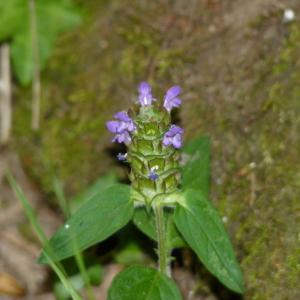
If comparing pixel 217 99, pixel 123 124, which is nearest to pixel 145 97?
pixel 123 124

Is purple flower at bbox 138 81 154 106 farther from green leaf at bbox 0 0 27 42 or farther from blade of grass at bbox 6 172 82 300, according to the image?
green leaf at bbox 0 0 27 42

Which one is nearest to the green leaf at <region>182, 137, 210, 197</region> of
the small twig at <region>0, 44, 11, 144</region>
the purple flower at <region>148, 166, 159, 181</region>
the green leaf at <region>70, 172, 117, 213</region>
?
the purple flower at <region>148, 166, 159, 181</region>

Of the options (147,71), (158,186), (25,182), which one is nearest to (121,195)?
(158,186)

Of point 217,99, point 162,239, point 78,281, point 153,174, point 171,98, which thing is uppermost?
point 171,98

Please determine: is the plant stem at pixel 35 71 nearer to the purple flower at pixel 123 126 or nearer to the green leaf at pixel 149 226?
the green leaf at pixel 149 226

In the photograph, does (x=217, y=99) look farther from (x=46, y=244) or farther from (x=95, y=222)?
(x=46, y=244)

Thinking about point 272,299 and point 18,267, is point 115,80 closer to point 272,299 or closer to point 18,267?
point 18,267

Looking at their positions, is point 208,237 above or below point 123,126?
below
